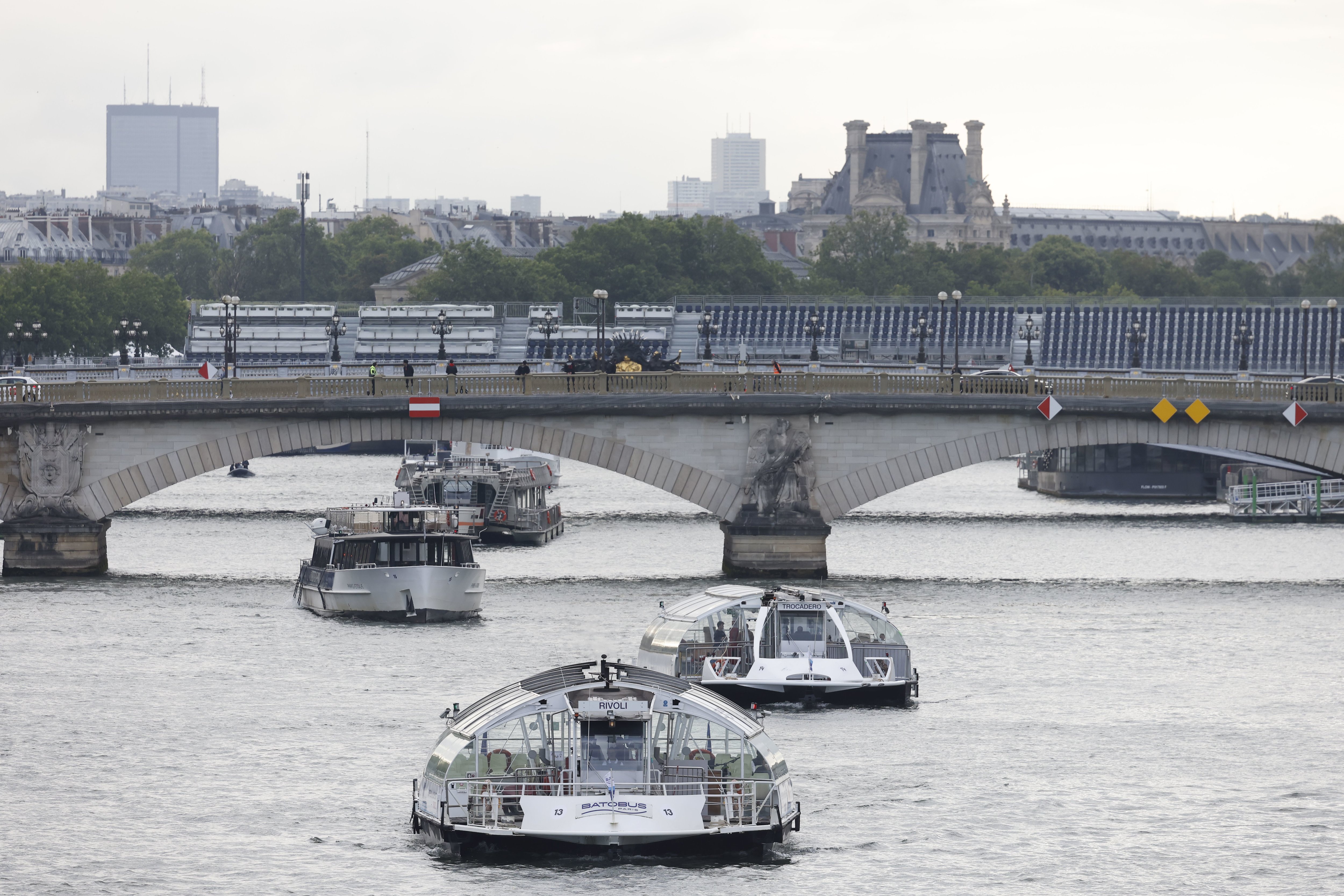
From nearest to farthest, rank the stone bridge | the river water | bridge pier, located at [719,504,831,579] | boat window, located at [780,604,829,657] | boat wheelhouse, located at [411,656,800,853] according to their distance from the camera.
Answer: boat wheelhouse, located at [411,656,800,853]
the river water
boat window, located at [780,604,829,657]
bridge pier, located at [719,504,831,579]
the stone bridge

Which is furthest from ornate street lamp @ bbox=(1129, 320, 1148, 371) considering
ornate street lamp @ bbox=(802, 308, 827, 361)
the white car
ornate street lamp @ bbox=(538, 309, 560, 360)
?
the white car

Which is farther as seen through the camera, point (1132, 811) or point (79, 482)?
point (79, 482)

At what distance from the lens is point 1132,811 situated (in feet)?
134

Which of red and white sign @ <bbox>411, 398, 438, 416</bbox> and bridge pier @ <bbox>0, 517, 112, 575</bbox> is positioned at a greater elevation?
red and white sign @ <bbox>411, 398, 438, 416</bbox>

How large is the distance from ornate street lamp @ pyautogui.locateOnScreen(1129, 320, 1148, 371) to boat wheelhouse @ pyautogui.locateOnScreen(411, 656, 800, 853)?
74288mm

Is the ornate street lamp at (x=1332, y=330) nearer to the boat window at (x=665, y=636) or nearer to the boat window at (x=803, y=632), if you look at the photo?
the boat window at (x=803, y=632)

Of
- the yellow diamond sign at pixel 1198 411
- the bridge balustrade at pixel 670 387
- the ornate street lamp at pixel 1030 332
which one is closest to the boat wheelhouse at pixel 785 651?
the bridge balustrade at pixel 670 387

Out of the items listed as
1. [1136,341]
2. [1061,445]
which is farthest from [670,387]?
[1136,341]

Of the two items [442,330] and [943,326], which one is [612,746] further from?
[442,330]

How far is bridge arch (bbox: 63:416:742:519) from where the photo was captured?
72.2 metres

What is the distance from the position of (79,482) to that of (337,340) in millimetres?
87410

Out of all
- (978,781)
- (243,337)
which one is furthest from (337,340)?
(978,781)

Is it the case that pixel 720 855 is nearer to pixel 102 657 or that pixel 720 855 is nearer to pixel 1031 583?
pixel 102 657

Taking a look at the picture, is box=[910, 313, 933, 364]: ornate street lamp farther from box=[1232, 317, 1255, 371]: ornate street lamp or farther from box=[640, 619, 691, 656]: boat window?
box=[640, 619, 691, 656]: boat window
